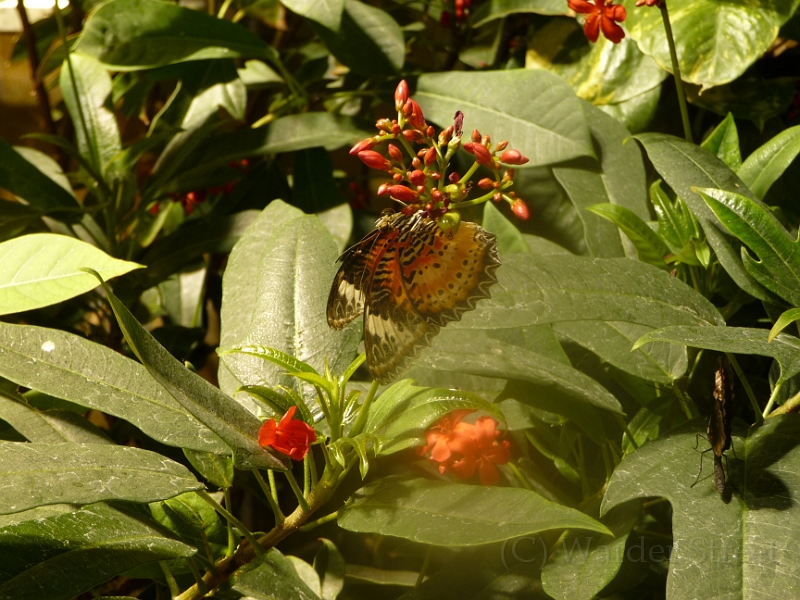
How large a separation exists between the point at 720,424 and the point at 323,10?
0.77m

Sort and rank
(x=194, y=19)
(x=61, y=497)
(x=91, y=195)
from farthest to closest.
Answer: (x=91, y=195), (x=194, y=19), (x=61, y=497)

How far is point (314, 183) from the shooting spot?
1.23 metres

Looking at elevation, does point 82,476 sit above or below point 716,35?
below

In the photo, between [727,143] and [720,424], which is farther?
[727,143]

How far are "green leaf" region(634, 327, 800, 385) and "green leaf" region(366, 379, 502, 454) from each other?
17 cm

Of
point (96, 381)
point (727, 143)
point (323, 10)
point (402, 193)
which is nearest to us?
point (402, 193)

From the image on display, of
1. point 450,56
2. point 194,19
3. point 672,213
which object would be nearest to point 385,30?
point 450,56

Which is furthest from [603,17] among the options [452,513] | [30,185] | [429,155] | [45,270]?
[30,185]

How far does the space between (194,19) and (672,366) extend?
3.00ft

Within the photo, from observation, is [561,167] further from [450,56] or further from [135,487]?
[135,487]

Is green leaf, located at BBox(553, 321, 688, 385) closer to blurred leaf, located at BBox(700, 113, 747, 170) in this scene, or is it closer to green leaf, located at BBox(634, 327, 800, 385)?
green leaf, located at BBox(634, 327, 800, 385)

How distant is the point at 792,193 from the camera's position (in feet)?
3.36


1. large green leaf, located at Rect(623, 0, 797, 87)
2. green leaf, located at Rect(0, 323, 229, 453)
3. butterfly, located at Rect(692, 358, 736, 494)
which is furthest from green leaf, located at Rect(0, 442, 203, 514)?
large green leaf, located at Rect(623, 0, 797, 87)

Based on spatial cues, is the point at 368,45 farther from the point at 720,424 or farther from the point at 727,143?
the point at 720,424
